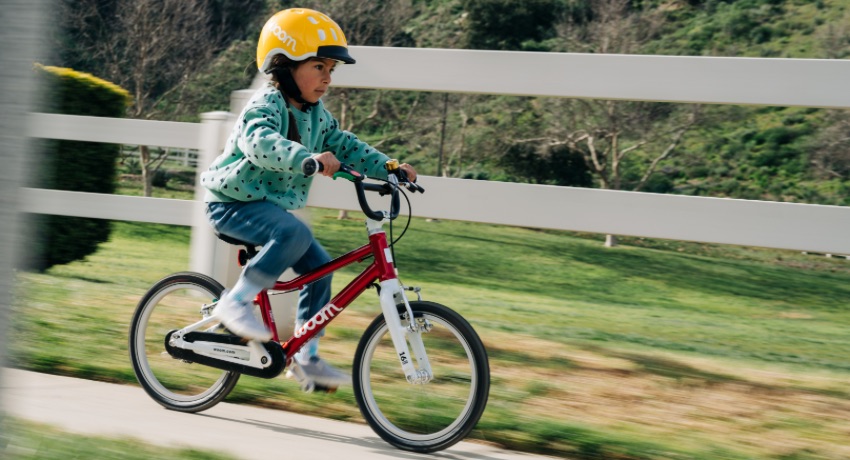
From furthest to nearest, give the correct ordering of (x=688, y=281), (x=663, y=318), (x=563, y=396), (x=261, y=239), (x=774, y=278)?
(x=774, y=278), (x=688, y=281), (x=663, y=318), (x=563, y=396), (x=261, y=239)

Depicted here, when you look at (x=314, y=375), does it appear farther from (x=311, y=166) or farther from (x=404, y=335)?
(x=311, y=166)

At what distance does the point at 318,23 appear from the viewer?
394cm

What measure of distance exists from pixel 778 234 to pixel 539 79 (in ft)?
4.16

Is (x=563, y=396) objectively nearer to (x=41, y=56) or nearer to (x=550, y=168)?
(x=41, y=56)

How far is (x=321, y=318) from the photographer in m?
3.95

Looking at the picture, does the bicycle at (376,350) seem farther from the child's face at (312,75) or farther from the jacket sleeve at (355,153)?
the child's face at (312,75)

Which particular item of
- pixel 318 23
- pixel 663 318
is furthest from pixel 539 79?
pixel 663 318

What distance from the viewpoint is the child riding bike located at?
3.87 m

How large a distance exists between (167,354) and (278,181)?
41.9 inches

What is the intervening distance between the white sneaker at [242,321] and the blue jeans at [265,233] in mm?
135

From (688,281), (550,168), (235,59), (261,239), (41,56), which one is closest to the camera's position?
(41,56)

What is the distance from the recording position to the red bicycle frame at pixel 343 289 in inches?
150

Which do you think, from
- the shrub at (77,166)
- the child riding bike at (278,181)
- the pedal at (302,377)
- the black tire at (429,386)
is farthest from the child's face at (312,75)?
the shrub at (77,166)

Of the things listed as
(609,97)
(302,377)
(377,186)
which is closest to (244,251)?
(302,377)
